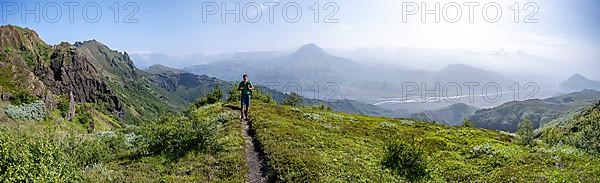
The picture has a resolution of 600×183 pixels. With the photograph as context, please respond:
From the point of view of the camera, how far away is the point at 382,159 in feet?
72.1

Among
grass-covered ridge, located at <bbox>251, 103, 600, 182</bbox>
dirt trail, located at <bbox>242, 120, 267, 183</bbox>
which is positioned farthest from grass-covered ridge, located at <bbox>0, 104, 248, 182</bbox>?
grass-covered ridge, located at <bbox>251, 103, 600, 182</bbox>

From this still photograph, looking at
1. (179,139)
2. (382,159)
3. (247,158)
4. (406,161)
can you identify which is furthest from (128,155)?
(406,161)

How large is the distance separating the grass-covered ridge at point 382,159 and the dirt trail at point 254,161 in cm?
44

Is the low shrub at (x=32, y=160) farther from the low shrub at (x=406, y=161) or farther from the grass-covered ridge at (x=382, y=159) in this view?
the low shrub at (x=406, y=161)

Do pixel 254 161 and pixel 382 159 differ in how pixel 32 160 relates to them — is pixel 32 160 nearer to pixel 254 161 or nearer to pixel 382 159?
pixel 254 161

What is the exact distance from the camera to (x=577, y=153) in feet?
78.2

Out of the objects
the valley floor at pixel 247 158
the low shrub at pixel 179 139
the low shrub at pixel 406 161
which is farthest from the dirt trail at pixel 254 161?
the low shrub at pixel 406 161

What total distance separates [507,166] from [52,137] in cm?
2185

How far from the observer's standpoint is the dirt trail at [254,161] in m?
18.5

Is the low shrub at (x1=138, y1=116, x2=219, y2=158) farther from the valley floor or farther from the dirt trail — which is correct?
the dirt trail

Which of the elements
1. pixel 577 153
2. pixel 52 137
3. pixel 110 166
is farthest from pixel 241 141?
pixel 577 153

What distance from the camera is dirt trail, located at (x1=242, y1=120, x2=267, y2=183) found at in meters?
18.5

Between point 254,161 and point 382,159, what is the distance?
22.0 ft

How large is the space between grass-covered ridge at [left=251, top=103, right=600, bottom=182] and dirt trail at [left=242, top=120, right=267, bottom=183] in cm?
44
